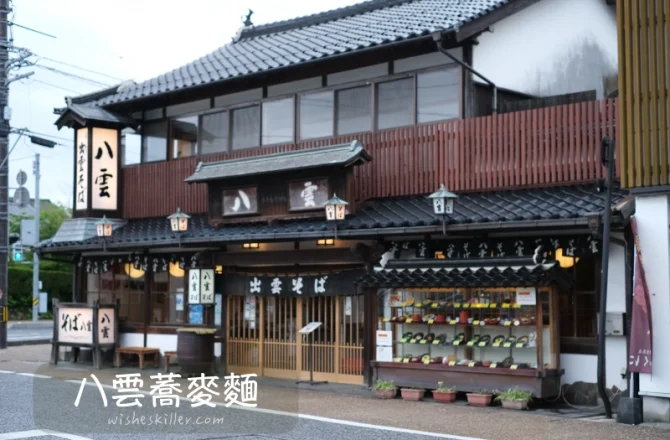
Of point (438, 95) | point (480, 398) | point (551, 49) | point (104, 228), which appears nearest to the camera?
point (480, 398)

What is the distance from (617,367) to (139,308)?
511 inches

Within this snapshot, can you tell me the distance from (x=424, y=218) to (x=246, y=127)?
678 centimetres

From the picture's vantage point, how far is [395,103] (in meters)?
18.3

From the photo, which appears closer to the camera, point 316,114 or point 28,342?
point 316,114

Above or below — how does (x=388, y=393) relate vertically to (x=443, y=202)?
below

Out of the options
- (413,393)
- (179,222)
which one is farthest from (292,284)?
(413,393)

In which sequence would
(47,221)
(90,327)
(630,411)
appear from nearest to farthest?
(630,411), (90,327), (47,221)

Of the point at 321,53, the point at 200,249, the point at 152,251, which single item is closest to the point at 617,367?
the point at 321,53

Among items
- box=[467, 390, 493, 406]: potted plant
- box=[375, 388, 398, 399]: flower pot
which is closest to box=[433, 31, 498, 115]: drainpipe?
box=[467, 390, 493, 406]: potted plant

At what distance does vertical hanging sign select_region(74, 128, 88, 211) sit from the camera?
74.7ft

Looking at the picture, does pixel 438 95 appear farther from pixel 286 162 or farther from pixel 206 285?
pixel 206 285

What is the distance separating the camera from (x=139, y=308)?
900 inches

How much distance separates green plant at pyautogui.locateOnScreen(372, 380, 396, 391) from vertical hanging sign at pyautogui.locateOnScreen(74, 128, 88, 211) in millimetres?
10305

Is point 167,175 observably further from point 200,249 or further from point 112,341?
point 112,341
